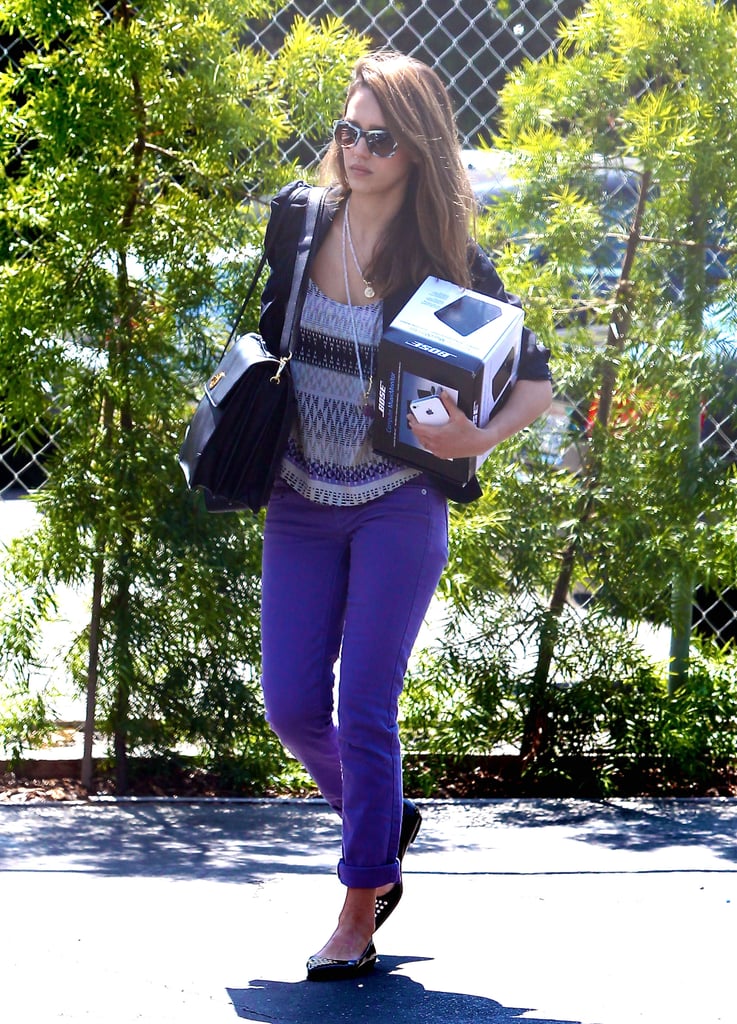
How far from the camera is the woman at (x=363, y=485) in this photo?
3.32 meters

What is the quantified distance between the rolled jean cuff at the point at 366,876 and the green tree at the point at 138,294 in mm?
1450

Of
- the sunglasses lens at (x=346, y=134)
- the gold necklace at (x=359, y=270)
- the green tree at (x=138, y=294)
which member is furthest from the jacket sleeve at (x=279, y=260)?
the green tree at (x=138, y=294)

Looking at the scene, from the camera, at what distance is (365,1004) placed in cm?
323

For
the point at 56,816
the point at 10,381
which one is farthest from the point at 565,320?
the point at 56,816

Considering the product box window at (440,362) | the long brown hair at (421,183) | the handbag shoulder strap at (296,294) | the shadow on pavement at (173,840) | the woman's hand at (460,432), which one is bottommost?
the shadow on pavement at (173,840)

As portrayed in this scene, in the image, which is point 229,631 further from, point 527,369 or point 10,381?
point 527,369

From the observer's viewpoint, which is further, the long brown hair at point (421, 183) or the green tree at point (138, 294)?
the green tree at point (138, 294)

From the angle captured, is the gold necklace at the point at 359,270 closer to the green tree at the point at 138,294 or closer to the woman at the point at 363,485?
the woman at the point at 363,485

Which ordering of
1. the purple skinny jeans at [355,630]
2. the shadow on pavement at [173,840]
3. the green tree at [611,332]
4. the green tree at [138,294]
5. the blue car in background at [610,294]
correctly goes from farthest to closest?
1. the blue car in background at [610,294]
2. the green tree at [611,332]
3. the green tree at [138,294]
4. the shadow on pavement at [173,840]
5. the purple skinny jeans at [355,630]

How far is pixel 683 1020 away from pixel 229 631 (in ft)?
6.43

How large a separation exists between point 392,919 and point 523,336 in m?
1.44

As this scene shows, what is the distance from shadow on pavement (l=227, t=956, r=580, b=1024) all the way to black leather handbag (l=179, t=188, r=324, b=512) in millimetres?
1021

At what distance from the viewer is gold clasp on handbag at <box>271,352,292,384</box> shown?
337cm

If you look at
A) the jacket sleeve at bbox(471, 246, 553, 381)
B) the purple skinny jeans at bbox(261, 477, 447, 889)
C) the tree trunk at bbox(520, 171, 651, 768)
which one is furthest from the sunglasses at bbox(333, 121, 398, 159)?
the tree trunk at bbox(520, 171, 651, 768)
